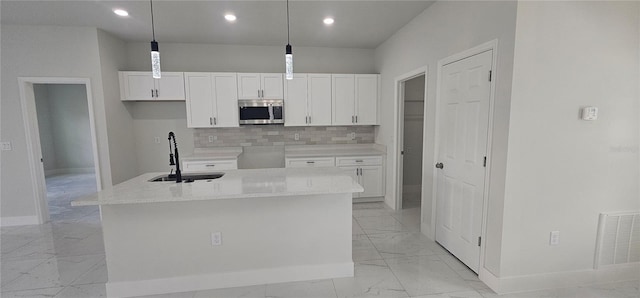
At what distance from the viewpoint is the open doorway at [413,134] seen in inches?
193

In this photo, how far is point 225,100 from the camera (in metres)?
4.29

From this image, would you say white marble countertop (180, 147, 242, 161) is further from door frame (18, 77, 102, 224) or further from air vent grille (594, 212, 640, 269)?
air vent grille (594, 212, 640, 269)

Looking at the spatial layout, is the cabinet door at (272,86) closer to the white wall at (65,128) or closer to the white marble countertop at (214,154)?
the white marble countertop at (214,154)

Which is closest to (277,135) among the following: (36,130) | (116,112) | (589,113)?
(116,112)

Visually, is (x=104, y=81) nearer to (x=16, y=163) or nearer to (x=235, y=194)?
(x=16, y=163)

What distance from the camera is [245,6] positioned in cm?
299

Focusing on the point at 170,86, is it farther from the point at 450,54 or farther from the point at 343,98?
the point at 450,54

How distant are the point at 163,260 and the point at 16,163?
335cm

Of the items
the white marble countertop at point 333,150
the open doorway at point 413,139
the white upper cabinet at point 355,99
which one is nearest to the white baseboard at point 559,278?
the open doorway at point 413,139

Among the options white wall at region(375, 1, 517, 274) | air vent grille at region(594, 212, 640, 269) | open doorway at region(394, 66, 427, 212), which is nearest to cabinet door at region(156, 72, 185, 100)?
white wall at region(375, 1, 517, 274)

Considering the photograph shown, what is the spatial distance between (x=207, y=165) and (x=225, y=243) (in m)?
2.14

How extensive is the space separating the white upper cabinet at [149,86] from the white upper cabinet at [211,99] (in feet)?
0.49

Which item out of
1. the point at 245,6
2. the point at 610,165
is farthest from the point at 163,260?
the point at 610,165

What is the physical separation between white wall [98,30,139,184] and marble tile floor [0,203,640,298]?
1029 mm
